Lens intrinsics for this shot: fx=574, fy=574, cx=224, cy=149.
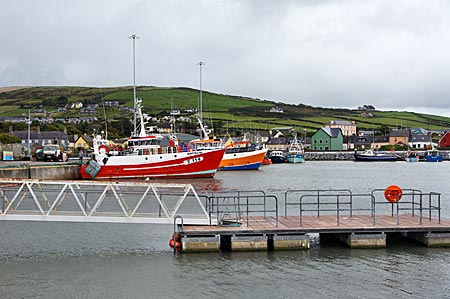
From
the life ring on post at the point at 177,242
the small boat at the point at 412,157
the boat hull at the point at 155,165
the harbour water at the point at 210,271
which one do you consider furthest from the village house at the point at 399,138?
the life ring on post at the point at 177,242

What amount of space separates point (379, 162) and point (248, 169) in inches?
2146

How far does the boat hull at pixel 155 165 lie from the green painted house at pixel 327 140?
363 feet

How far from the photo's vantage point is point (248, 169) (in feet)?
301

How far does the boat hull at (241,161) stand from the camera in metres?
89.4

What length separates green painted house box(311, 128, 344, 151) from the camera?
17500cm

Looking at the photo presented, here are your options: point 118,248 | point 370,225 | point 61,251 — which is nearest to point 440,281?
point 370,225

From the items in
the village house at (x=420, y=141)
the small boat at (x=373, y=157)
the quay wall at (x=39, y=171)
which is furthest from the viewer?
the village house at (x=420, y=141)

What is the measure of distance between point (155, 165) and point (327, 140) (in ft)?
378

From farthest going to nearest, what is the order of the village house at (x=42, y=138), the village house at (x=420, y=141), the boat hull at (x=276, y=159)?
the village house at (x=420, y=141) → the boat hull at (x=276, y=159) → the village house at (x=42, y=138)

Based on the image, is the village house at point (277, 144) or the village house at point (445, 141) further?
the village house at point (277, 144)

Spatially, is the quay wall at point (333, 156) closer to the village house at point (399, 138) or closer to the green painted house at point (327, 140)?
the green painted house at point (327, 140)

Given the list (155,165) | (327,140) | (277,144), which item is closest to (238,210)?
(155,165)

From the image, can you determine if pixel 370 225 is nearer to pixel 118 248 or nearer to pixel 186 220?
pixel 186 220

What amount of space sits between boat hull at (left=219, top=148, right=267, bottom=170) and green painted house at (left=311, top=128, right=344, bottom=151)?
284 ft
